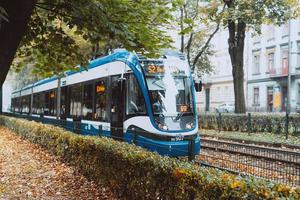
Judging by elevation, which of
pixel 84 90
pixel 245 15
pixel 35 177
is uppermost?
pixel 245 15

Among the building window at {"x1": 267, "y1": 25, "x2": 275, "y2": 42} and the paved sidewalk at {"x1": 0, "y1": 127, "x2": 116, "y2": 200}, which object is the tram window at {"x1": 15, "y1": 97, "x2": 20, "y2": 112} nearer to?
the paved sidewalk at {"x1": 0, "y1": 127, "x2": 116, "y2": 200}

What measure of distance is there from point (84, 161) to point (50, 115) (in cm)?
1657

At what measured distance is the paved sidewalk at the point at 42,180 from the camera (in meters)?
8.33

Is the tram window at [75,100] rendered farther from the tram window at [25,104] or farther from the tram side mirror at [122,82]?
the tram window at [25,104]

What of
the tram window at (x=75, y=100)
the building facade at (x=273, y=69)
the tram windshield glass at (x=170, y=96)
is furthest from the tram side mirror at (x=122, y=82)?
the building facade at (x=273, y=69)

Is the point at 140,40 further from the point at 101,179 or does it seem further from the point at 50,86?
the point at 50,86

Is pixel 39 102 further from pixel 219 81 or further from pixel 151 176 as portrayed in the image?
pixel 219 81

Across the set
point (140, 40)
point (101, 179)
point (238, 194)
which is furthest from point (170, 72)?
point (238, 194)

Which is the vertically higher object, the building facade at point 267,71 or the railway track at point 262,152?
the building facade at point 267,71

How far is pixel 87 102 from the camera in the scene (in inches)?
684

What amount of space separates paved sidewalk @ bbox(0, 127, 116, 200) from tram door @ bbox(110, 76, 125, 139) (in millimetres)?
2121

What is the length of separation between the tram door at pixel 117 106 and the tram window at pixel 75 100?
461cm

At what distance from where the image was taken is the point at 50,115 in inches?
1009

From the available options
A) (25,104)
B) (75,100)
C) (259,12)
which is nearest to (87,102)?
(75,100)
